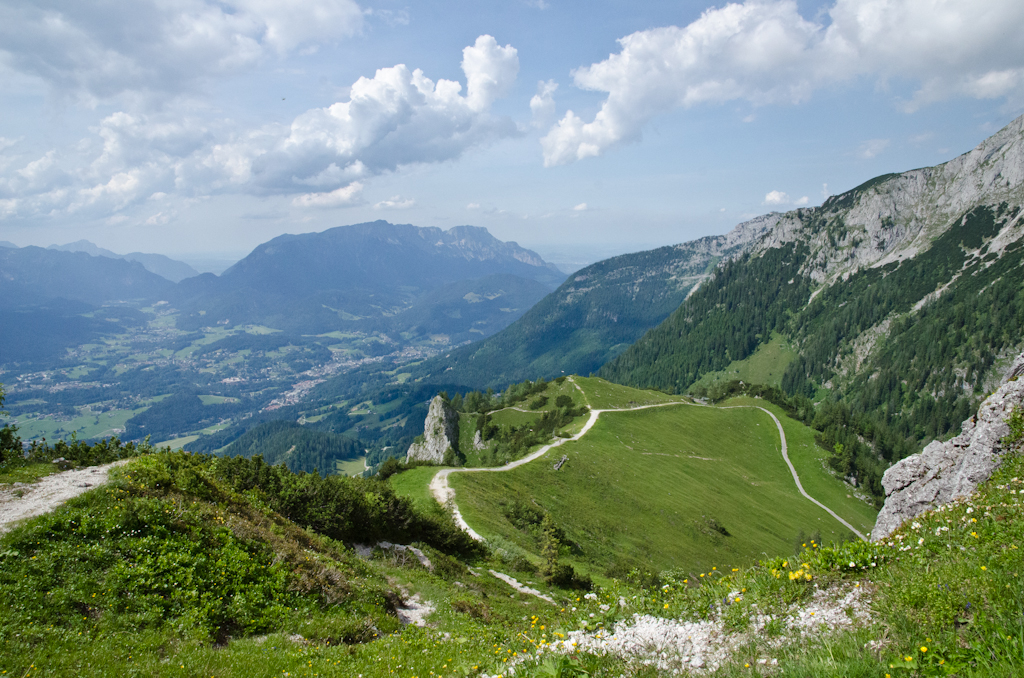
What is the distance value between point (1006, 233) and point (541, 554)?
269 metres

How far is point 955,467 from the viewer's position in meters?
23.6

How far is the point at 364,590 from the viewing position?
1814cm

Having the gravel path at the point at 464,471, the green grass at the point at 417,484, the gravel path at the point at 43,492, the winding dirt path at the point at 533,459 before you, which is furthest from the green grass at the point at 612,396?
the gravel path at the point at 43,492

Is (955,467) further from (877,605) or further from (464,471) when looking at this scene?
(464,471)

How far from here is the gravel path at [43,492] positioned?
1475 cm

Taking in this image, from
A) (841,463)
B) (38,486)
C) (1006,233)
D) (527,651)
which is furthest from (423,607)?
(1006,233)

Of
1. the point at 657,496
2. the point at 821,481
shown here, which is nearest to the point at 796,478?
the point at 821,481

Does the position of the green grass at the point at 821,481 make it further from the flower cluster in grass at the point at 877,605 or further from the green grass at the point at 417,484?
the flower cluster in grass at the point at 877,605

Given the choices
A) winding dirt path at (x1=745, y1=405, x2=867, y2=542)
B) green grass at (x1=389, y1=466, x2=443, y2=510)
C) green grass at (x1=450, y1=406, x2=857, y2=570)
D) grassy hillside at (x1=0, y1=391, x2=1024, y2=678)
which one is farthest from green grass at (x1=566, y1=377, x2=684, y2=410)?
grassy hillside at (x1=0, y1=391, x2=1024, y2=678)

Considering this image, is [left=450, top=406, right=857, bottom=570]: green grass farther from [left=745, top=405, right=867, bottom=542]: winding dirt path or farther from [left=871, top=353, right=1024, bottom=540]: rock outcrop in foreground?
[left=871, top=353, right=1024, bottom=540]: rock outcrop in foreground

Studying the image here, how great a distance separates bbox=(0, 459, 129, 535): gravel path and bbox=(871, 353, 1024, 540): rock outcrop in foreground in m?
31.8

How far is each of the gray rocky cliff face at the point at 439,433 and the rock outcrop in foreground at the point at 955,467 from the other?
89703mm

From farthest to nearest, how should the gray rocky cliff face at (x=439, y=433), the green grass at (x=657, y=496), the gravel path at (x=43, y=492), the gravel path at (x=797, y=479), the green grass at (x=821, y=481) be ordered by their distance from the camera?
the gray rocky cliff face at (x=439, y=433), the green grass at (x=821, y=481), the gravel path at (x=797, y=479), the green grass at (x=657, y=496), the gravel path at (x=43, y=492)

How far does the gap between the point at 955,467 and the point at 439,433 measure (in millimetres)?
103534
